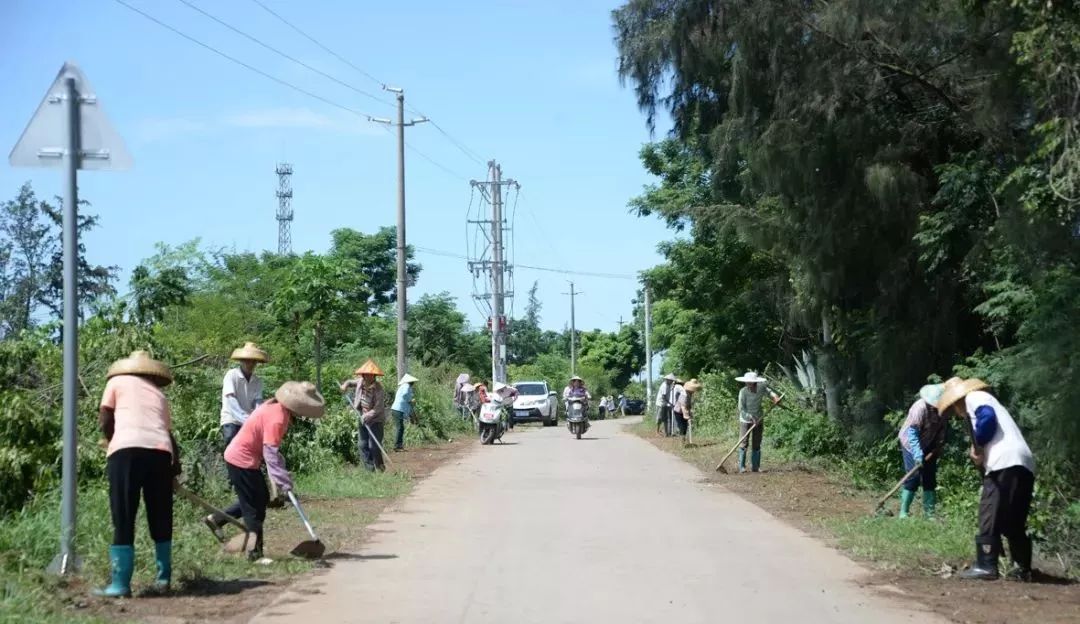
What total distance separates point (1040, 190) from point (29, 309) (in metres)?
32.0

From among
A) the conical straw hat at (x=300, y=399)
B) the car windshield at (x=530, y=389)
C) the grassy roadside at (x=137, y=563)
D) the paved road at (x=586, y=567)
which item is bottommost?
the paved road at (x=586, y=567)

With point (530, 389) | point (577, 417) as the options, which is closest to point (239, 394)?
point (577, 417)

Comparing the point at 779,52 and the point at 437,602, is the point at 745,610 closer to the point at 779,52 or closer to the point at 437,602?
the point at 437,602

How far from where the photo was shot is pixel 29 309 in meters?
36.6

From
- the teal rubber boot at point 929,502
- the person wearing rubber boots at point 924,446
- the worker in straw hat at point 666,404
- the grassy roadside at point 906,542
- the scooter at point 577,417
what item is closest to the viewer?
the grassy roadside at point 906,542

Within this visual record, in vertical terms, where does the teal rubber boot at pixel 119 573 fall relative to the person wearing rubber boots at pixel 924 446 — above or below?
below

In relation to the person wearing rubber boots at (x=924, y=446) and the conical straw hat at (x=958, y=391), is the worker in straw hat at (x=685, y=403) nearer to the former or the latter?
the person wearing rubber boots at (x=924, y=446)

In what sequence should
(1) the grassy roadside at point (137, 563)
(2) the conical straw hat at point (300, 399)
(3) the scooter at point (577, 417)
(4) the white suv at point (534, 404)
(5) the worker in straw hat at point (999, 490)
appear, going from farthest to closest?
(4) the white suv at point (534, 404), (3) the scooter at point (577, 417), (2) the conical straw hat at point (300, 399), (5) the worker in straw hat at point (999, 490), (1) the grassy roadside at point (137, 563)

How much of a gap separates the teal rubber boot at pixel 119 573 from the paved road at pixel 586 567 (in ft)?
3.32

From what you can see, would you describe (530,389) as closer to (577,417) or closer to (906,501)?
(577,417)

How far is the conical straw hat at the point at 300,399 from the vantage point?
35.4 feet

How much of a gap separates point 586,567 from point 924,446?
488 centimetres


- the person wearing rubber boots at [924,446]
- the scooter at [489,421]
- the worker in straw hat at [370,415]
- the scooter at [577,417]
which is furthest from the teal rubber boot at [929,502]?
the scooter at [577,417]

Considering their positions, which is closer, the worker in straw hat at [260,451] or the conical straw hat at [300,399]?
the worker in straw hat at [260,451]
